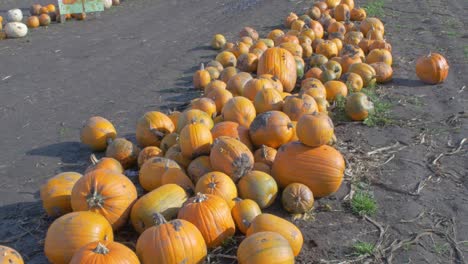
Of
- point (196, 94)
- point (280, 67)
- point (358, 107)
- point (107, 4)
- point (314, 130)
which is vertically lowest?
point (196, 94)

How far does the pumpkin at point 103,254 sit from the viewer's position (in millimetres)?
3484

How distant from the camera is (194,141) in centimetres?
505

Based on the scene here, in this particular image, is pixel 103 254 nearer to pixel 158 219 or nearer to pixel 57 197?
pixel 158 219

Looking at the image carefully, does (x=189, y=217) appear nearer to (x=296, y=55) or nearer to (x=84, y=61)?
(x=296, y=55)

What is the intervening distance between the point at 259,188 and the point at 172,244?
3.87 feet

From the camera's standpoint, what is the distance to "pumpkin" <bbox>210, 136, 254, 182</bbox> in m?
4.74

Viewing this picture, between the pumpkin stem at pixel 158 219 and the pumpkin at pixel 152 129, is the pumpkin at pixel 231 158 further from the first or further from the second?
the pumpkin at pixel 152 129

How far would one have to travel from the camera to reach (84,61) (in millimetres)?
9969

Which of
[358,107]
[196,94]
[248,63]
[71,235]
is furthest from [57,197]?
[248,63]

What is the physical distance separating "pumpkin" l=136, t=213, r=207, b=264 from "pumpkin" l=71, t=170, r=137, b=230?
60 cm

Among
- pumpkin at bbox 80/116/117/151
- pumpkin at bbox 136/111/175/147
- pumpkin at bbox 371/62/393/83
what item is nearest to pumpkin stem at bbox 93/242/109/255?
pumpkin at bbox 136/111/175/147

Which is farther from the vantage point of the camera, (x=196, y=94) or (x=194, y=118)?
(x=196, y=94)

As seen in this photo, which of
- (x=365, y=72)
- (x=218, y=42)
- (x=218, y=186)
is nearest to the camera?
(x=218, y=186)

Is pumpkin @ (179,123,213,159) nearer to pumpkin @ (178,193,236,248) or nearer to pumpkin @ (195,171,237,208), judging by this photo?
pumpkin @ (195,171,237,208)
